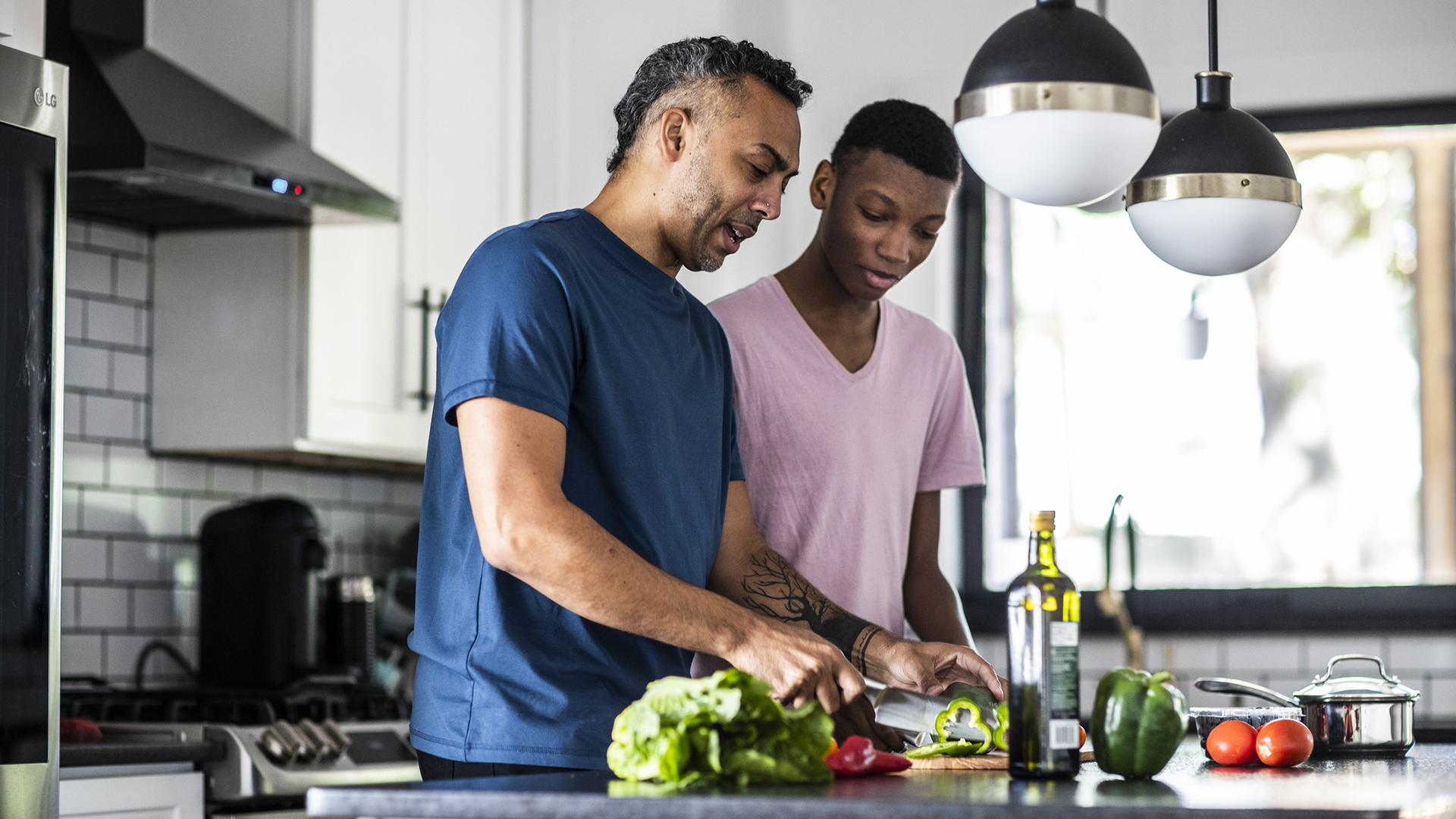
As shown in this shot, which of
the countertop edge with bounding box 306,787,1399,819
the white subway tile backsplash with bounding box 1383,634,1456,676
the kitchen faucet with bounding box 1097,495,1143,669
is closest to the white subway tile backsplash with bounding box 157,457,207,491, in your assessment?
the kitchen faucet with bounding box 1097,495,1143,669

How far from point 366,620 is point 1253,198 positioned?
82.8 inches

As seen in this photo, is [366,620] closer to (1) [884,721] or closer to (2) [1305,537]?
(1) [884,721]

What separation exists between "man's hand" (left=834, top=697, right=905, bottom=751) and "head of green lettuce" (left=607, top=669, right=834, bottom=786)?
19.0 inches

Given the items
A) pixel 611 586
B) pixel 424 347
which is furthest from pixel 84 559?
pixel 611 586

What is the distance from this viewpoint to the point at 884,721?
5.74ft

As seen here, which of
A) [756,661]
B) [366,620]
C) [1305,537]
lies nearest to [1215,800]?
[756,661]

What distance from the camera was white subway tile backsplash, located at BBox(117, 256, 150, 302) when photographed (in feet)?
10.4

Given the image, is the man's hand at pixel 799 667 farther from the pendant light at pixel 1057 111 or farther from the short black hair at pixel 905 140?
the short black hair at pixel 905 140

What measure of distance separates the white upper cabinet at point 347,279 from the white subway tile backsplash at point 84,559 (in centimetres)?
25

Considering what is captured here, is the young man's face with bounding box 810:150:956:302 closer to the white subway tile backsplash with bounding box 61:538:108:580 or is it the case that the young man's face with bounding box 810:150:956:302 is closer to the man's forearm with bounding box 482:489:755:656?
the man's forearm with bounding box 482:489:755:656

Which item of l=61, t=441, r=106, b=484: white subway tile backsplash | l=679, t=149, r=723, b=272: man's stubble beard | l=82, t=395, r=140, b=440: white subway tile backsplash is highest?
l=679, t=149, r=723, b=272: man's stubble beard

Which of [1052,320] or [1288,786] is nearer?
[1288,786]

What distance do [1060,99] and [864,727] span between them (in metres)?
0.76

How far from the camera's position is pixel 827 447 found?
222cm
